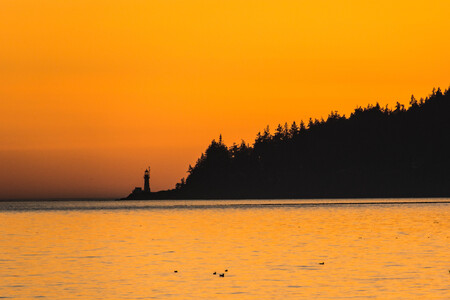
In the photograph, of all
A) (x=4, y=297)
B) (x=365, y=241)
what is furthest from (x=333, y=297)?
(x=365, y=241)

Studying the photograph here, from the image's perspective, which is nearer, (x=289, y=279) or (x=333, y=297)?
(x=333, y=297)

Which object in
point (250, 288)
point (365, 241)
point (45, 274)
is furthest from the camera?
point (365, 241)

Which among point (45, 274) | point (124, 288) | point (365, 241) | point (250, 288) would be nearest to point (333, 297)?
point (250, 288)

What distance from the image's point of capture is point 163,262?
58.7 meters

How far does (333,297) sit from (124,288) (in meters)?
10.1

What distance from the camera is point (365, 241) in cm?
7750

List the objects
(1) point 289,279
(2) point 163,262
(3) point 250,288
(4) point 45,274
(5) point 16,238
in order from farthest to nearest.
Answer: (5) point 16,238, (2) point 163,262, (4) point 45,274, (1) point 289,279, (3) point 250,288

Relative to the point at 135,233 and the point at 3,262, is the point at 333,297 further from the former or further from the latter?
the point at 135,233

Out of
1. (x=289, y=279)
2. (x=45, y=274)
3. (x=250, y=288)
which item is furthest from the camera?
(x=45, y=274)

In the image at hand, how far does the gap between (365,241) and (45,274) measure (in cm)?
3297

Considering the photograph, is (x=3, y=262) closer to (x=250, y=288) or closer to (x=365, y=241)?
(x=250, y=288)

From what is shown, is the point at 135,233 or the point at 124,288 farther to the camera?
the point at 135,233

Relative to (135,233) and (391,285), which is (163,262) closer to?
(391,285)

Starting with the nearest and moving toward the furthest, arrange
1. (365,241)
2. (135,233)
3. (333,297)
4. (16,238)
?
(333,297) < (365,241) < (16,238) < (135,233)
